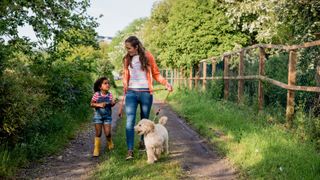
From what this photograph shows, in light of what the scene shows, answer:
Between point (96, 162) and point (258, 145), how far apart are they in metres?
2.81

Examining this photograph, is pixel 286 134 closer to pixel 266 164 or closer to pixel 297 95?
pixel 266 164

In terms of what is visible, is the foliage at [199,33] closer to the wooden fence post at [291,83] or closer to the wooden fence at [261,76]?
the wooden fence at [261,76]

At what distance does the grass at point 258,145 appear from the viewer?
5.80 m

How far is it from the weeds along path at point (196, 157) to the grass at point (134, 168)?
238 millimetres

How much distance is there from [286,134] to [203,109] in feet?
16.2

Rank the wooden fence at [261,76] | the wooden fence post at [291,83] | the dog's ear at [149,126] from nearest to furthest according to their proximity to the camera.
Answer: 1. the dog's ear at [149,126]
2. the wooden fence at [261,76]
3. the wooden fence post at [291,83]

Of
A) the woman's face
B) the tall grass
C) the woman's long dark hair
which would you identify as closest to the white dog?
the woman's long dark hair

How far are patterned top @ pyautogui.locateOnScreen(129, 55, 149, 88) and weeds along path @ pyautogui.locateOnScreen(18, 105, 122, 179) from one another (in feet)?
4.96

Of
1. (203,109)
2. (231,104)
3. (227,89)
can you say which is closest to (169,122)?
(203,109)

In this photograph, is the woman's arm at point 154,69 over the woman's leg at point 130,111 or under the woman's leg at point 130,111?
over

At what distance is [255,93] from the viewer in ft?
38.2

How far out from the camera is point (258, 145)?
714cm

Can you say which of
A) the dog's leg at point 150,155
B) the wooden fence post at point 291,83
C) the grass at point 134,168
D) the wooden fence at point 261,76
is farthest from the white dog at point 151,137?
the wooden fence post at point 291,83

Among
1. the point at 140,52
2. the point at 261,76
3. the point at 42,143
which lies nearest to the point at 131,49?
the point at 140,52
